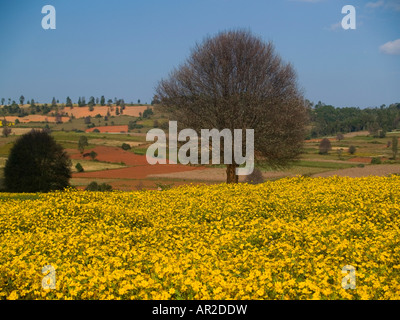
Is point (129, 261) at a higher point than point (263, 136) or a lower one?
lower

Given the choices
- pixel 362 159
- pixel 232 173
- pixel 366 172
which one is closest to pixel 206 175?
pixel 366 172

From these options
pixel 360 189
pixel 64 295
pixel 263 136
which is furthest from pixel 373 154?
pixel 64 295

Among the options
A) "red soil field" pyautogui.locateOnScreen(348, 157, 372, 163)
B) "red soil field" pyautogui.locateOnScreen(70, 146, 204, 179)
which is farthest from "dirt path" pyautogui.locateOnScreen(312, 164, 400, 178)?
"red soil field" pyautogui.locateOnScreen(70, 146, 204, 179)

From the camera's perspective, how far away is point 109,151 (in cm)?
9669

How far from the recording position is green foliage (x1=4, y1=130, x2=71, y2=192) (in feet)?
168

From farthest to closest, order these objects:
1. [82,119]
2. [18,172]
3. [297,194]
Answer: [82,119], [18,172], [297,194]

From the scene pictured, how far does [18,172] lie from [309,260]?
1897 inches

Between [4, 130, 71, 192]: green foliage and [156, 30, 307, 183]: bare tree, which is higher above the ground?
[156, 30, 307, 183]: bare tree

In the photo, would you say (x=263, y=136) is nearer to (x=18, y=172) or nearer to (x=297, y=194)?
(x=297, y=194)

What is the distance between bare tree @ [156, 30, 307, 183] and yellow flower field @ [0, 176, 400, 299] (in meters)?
12.5

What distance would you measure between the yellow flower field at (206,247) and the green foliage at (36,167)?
34.3m

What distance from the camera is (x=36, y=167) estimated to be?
51.7 meters

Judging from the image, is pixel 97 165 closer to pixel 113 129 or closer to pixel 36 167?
pixel 36 167

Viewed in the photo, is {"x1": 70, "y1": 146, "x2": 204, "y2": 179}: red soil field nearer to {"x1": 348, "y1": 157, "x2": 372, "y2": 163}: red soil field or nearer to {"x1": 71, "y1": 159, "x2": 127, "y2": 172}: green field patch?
{"x1": 71, "y1": 159, "x2": 127, "y2": 172}: green field patch
